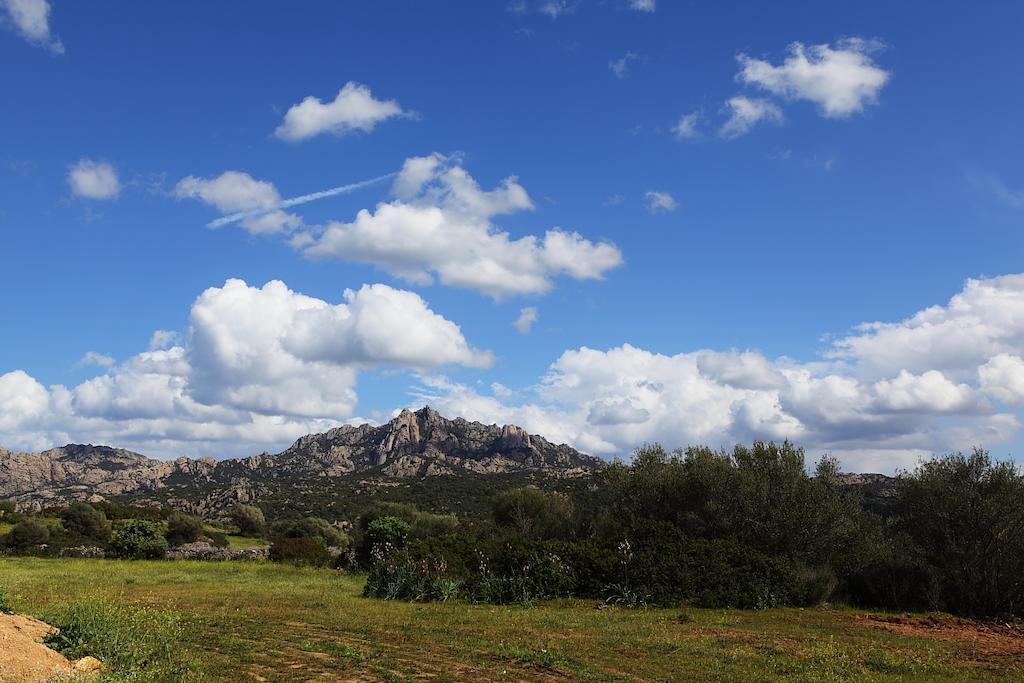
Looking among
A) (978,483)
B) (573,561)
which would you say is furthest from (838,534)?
(573,561)

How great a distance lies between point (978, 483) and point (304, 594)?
2703cm

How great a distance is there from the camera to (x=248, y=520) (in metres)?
85.6

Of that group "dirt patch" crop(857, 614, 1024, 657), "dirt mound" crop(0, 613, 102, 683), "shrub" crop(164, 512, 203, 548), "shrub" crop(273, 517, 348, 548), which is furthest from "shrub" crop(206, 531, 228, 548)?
"dirt patch" crop(857, 614, 1024, 657)

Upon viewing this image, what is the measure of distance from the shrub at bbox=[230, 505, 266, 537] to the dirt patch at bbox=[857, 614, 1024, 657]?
237ft

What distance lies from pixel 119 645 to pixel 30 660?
1.45 m

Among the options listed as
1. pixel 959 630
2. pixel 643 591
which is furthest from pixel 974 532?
pixel 643 591

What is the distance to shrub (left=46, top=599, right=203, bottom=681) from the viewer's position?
11.0 meters

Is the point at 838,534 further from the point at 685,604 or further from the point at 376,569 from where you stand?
the point at 376,569

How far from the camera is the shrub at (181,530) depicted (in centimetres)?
6369

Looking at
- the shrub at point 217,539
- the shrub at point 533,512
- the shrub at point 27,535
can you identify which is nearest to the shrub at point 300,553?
the shrub at point 217,539

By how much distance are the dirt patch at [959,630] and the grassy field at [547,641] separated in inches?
3.2

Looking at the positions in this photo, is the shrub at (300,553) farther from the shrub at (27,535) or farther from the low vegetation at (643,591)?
the shrub at (27,535)

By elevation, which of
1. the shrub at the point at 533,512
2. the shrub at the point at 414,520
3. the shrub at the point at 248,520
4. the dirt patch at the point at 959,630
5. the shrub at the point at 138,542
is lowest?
the shrub at the point at 248,520

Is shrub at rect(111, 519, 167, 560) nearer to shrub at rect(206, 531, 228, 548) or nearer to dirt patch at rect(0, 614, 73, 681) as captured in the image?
shrub at rect(206, 531, 228, 548)
